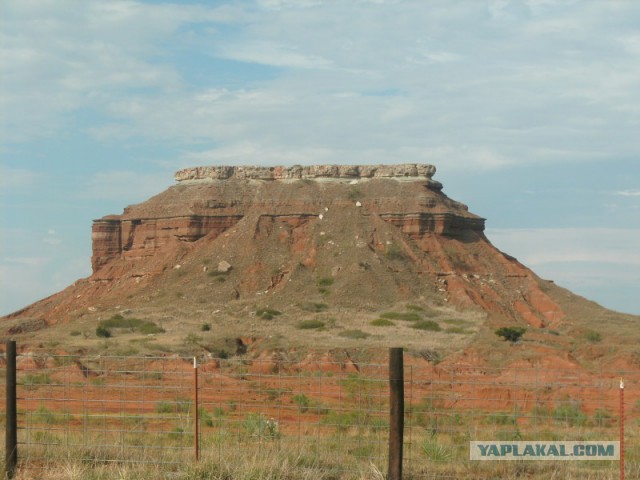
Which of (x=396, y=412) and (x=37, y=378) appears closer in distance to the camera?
(x=396, y=412)

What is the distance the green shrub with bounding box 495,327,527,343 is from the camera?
150ft

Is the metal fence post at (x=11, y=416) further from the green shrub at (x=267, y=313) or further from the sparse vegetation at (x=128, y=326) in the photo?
the green shrub at (x=267, y=313)

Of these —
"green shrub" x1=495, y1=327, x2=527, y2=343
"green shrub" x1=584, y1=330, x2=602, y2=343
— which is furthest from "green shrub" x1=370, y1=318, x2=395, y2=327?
"green shrub" x1=584, y1=330, x2=602, y2=343

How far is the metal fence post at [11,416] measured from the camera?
12.7 m

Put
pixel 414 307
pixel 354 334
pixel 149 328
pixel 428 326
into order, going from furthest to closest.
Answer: pixel 414 307 → pixel 428 326 → pixel 149 328 → pixel 354 334

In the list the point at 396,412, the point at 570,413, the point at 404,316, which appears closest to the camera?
the point at 396,412

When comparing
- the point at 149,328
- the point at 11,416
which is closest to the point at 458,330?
the point at 149,328

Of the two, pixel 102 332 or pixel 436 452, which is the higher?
pixel 102 332

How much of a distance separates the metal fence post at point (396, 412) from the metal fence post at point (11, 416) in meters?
5.02

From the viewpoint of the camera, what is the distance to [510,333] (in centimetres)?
4594

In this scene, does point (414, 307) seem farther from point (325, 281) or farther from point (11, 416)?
point (11, 416)

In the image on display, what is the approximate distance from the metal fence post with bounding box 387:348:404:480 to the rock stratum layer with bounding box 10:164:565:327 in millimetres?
42965

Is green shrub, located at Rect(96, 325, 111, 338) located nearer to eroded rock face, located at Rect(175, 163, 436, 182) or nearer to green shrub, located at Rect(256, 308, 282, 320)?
green shrub, located at Rect(256, 308, 282, 320)

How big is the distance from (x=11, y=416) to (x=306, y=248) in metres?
50.5
